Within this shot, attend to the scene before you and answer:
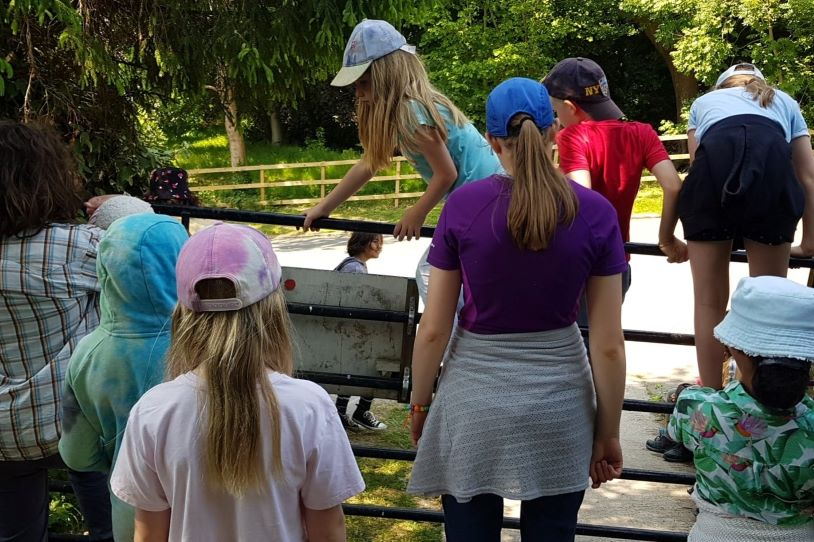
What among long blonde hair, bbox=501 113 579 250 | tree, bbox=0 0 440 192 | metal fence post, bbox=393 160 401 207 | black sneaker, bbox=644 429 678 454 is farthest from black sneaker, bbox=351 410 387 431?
metal fence post, bbox=393 160 401 207

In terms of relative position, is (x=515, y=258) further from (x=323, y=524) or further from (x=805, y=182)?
(x=805, y=182)

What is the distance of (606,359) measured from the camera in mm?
2174

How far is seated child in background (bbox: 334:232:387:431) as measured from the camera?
20.6 feet

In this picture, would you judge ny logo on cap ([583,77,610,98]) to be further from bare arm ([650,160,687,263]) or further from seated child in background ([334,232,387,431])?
seated child in background ([334,232,387,431])

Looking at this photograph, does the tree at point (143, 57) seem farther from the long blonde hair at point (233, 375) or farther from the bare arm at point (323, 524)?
the bare arm at point (323, 524)

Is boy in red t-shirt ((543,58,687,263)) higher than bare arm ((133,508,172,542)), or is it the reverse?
boy in red t-shirt ((543,58,687,263))

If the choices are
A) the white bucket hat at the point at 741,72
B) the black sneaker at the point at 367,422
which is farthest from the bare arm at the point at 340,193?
the black sneaker at the point at 367,422

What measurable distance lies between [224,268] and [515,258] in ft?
2.33

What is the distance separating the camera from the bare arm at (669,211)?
9.43ft

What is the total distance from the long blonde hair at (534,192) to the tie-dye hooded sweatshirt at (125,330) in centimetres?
88

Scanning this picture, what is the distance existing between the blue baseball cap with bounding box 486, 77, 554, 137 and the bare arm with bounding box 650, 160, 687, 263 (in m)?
0.86

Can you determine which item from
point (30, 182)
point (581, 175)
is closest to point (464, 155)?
point (581, 175)

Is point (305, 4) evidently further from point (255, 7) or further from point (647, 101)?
point (647, 101)

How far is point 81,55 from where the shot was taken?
17.3 feet
